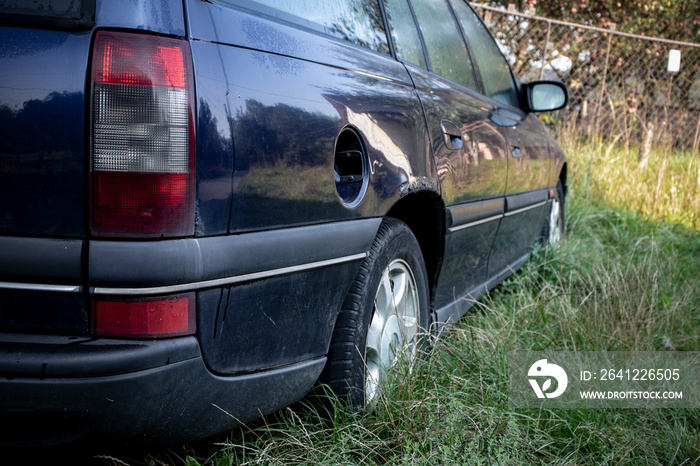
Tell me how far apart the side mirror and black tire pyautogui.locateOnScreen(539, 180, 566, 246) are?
0.82 m

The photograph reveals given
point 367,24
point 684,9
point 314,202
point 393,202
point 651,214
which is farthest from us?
point 684,9

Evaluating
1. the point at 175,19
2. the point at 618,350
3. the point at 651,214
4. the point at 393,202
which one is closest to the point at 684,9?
the point at 651,214

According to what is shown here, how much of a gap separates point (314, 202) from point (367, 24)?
0.89 m

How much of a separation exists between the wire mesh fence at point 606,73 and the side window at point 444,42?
179 inches

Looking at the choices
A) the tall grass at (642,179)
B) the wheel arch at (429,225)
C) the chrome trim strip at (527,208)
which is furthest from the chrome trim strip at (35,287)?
the tall grass at (642,179)

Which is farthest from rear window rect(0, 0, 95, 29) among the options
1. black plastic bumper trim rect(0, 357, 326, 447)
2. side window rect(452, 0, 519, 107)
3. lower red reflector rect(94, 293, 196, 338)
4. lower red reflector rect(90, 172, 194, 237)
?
side window rect(452, 0, 519, 107)

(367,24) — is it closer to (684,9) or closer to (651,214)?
(651,214)

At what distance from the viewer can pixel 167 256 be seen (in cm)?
124

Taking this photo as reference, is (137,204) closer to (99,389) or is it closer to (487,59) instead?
(99,389)

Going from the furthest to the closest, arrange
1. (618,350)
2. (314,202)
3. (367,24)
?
1. (618,350)
2. (367,24)
3. (314,202)

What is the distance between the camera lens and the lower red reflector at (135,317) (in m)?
1.24

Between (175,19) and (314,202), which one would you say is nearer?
(175,19)

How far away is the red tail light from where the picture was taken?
1233 mm

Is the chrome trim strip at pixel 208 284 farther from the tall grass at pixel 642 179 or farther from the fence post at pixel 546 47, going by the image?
the fence post at pixel 546 47
